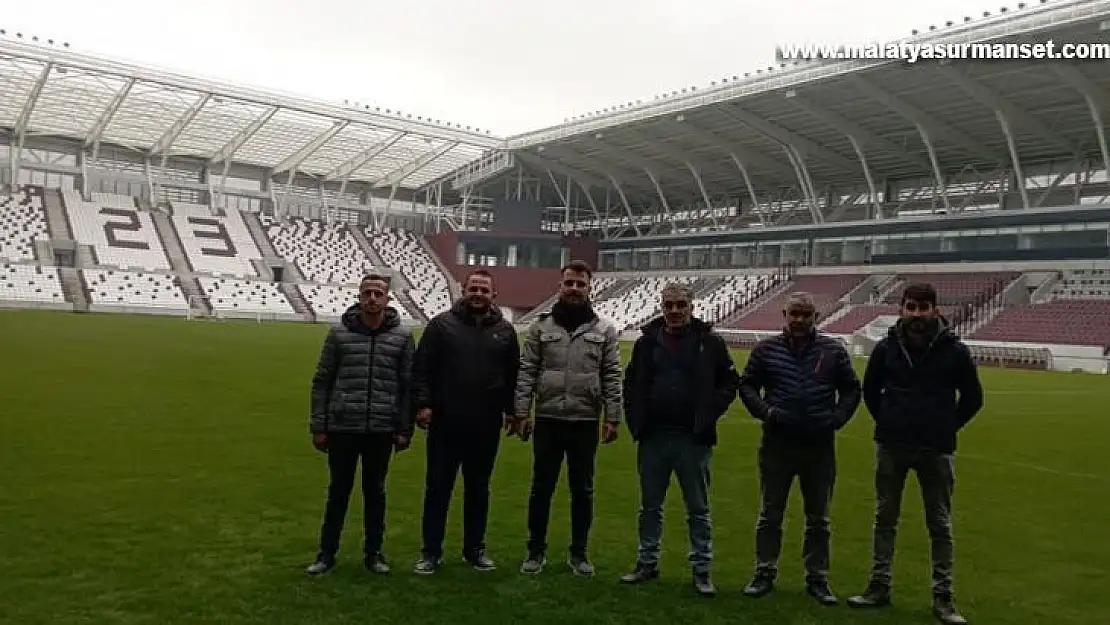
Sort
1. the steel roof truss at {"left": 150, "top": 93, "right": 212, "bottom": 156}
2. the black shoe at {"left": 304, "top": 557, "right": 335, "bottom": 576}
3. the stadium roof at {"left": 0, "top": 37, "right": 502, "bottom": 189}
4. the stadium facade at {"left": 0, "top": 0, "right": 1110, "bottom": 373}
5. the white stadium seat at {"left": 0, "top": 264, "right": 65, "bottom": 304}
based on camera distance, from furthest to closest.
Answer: the steel roof truss at {"left": 150, "top": 93, "right": 212, "bottom": 156} < the white stadium seat at {"left": 0, "top": 264, "right": 65, "bottom": 304} < the stadium roof at {"left": 0, "top": 37, "right": 502, "bottom": 189} < the stadium facade at {"left": 0, "top": 0, "right": 1110, "bottom": 373} < the black shoe at {"left": 304, "top": 557, "right": 335, "bottom": 576}

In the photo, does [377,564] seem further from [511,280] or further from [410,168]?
[511,280]

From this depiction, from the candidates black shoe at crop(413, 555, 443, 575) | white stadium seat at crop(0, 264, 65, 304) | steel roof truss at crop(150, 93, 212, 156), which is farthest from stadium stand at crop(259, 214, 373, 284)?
black shoe at crop(413, 555, 443, 575)

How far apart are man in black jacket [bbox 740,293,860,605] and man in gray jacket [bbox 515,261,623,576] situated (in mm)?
944

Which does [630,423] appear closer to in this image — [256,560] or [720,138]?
[256,560]

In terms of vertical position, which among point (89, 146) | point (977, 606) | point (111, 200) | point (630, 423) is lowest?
point (977, 606)

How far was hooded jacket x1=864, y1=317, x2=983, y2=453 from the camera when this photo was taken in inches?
207

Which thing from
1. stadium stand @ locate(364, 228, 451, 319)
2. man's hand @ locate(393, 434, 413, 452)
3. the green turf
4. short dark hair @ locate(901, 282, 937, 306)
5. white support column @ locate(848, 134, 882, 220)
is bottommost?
the green turf

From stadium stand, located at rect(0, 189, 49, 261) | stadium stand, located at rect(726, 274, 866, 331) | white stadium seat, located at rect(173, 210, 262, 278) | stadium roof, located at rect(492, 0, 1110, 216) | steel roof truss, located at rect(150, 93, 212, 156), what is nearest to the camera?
stadium roof, located at rect(492, 0, 1110, 216)

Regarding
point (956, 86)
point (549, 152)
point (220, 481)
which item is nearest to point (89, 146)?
point (549, 152)

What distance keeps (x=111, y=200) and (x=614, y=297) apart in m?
37.5

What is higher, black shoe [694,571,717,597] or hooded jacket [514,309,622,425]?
hooded jacket [514,309,622,425]

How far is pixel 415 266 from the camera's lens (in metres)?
70.7

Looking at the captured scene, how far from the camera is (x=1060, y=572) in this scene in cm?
623

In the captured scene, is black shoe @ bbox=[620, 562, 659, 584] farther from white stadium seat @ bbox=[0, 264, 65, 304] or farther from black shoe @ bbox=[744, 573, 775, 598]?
white stadium seat @ bbox=[0, 264, 65, 304]
